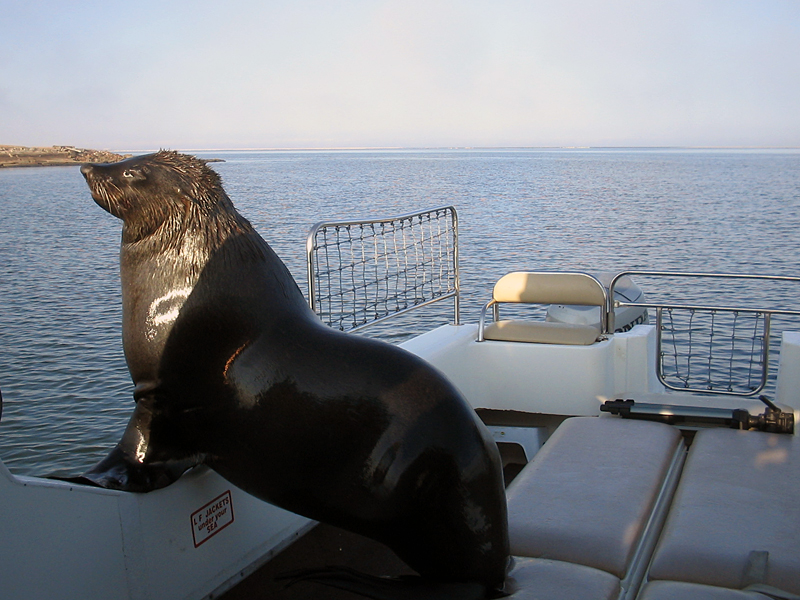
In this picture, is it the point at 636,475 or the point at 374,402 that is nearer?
the point at 374,402

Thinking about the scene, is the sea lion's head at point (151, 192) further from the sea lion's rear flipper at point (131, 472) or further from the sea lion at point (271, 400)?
the sea lion's rear flipper at point (131, 472)

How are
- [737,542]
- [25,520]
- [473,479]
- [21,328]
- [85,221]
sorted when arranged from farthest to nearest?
[85,221], [21,328], [737,542], [473,479], [25,520]

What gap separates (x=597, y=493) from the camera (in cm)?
318

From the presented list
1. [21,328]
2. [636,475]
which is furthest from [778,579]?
[21,328]

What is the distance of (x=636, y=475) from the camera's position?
3373 mm

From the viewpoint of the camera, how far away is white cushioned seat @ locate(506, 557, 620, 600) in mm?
2396

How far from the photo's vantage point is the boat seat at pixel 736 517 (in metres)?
2.53

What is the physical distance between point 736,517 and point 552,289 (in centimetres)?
241

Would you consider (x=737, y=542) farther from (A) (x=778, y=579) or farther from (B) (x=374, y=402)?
(B) (x=374, y=402)

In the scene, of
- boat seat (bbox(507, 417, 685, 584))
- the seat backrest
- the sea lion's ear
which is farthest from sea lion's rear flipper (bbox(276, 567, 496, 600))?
the seat backrest

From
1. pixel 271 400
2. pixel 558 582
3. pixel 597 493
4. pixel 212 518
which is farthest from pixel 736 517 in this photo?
pixel 212 518

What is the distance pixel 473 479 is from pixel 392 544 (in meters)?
0.33

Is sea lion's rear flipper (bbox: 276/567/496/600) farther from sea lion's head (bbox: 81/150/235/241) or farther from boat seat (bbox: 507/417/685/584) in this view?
sea lion's head (bbox: 81/150/235/241)

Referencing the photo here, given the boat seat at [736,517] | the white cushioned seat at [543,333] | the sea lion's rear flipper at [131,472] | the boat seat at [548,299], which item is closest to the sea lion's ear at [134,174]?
the sea lion's rear flipper at [131,472]
